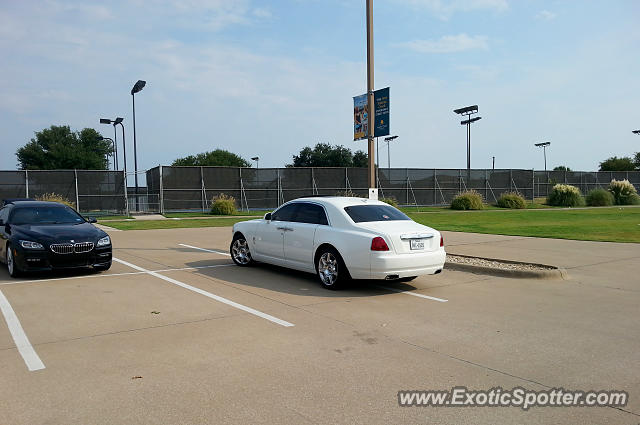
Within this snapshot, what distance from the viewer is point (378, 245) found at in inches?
302

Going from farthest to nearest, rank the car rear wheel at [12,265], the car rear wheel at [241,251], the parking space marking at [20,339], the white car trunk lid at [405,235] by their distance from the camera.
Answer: the car rear wheel at [241,251], the car rear wheel at [12,265], the white car trunk lid at [405,235], the parking space marking at [20,339]

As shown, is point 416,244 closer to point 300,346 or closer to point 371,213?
point 371,213

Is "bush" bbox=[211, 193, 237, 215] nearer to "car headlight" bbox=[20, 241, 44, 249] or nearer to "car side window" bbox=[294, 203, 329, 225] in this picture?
"car headlight" bbox=[20, 241, 44, 249]

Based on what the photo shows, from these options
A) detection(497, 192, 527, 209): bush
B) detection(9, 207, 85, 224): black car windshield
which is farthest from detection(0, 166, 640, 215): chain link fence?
detection(9, 207, 85, 224): black car windshield

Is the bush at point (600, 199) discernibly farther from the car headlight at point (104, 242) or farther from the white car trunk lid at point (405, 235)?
the car headlight at point (104, 242)

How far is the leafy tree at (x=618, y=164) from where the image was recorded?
82.5m

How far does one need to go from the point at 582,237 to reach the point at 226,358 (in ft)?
46.7

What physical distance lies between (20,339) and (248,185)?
30127 mm

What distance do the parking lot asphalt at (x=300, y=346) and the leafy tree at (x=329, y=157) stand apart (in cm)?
8804

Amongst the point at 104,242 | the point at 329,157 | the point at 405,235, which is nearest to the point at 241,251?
the point at 104,242

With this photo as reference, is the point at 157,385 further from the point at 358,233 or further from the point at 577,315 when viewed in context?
the point at 577,315

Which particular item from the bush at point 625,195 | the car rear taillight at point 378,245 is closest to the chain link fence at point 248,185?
the bush at point 625,195

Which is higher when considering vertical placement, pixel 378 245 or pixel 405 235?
pixel 405 235

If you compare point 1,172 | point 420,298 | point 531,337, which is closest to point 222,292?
point 420,298
